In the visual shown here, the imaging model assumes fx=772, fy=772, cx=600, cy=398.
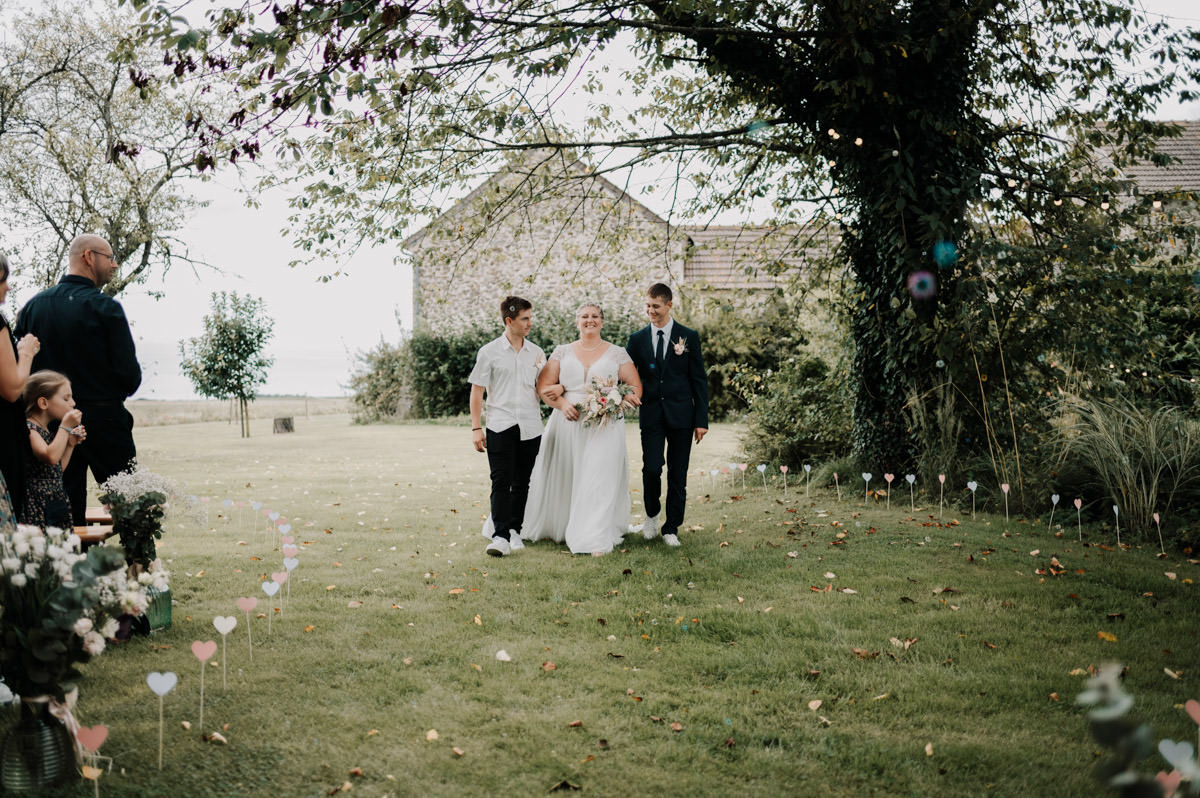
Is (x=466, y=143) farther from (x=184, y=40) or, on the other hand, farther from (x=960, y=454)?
(x=960, y=454)

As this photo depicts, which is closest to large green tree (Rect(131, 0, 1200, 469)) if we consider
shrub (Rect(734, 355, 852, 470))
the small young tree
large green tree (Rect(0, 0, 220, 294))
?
shrub (Rect(734, 355, 852, 470))

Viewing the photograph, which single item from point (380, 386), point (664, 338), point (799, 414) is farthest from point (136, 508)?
point (380, 386)

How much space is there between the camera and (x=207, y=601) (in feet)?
17.3

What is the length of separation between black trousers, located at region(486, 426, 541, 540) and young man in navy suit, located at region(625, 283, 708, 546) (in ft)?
3.61

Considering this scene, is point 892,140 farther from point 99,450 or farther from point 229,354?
point 229,354

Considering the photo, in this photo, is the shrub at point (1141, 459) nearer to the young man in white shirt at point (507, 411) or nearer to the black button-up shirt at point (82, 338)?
the young man in white shirt at point (507, 411)

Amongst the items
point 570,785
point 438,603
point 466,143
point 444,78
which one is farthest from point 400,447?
point 570,785

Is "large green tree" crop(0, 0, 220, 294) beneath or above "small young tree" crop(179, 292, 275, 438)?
above

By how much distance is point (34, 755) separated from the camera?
9.27ft

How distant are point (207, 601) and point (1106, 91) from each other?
1026cm

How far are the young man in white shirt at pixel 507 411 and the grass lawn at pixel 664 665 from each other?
0.45 meters

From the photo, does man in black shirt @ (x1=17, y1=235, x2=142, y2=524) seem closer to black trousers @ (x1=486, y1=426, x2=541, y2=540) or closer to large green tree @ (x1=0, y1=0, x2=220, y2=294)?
Result: black trousers @ (x1=486, y1=426, x2=541, y2=540)

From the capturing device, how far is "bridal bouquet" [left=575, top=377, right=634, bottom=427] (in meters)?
6.96

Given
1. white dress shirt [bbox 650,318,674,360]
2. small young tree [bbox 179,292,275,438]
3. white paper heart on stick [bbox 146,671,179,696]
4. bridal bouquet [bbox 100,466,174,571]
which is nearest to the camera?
white paper heart on stick [bbox 146,671,179,696]
